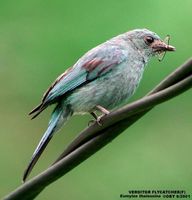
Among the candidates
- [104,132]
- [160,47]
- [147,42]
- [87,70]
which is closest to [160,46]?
[160,47]

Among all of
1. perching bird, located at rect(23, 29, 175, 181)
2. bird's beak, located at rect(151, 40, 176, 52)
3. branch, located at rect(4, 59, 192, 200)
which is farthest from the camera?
bird's beak, located at rect(151, 40, 176, 52)

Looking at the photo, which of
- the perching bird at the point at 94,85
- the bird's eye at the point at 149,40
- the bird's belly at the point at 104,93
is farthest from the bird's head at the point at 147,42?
the bird's belly at the point at 104,93

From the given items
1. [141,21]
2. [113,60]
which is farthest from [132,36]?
[141,21]

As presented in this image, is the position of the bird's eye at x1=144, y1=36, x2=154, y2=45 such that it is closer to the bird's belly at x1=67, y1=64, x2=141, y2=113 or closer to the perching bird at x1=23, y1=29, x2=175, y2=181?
the perching bird at x1=23, y1=29, x2=175, y2=181

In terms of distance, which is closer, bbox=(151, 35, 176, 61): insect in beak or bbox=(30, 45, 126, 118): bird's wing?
bbox=(30, 45, 126, 118): bird's wing

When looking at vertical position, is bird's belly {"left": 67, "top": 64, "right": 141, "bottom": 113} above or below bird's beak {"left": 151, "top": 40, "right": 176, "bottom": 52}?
below

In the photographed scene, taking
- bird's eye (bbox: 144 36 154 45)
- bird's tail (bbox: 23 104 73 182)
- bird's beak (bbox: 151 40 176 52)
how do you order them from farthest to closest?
bird's eye (bbox: 144 36 154 45) → bird's beak (bbox: 151 40 176 52) → bird's tail (bbox: 23 104 73 182)

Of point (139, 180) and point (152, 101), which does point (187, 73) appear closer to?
point (152, 101)

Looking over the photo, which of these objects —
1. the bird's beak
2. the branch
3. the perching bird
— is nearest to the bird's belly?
the perching bird
